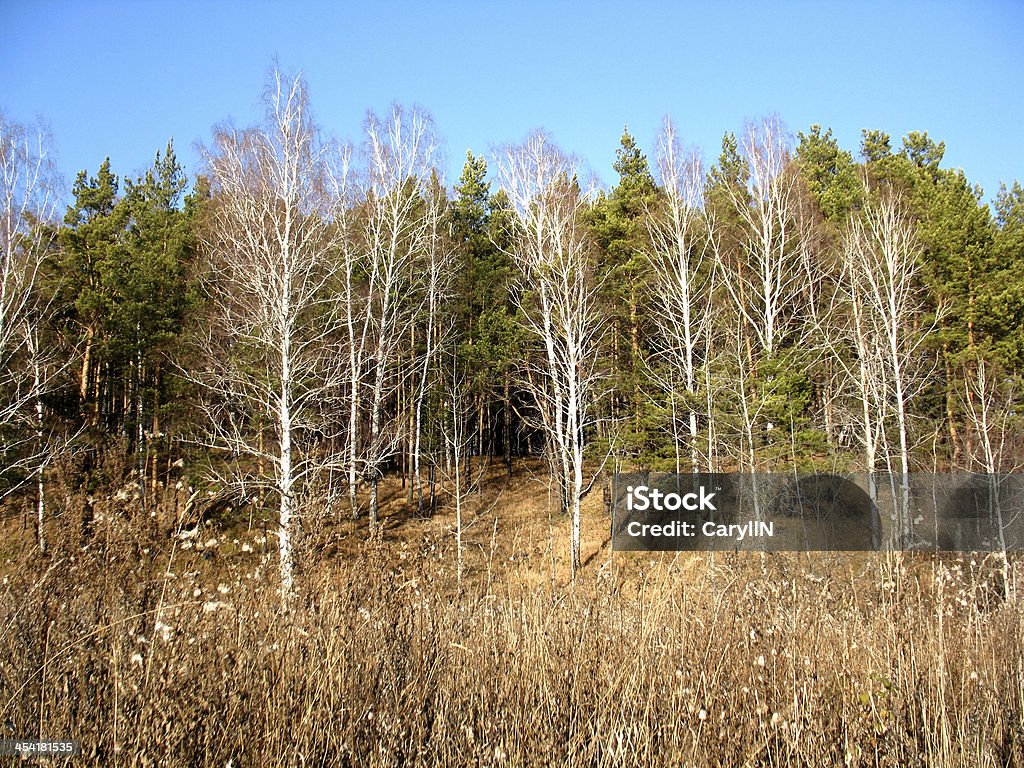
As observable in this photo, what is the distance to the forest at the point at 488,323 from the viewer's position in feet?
Answer: 42.4

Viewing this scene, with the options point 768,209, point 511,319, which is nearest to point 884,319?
point 768,209

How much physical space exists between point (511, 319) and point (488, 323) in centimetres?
218

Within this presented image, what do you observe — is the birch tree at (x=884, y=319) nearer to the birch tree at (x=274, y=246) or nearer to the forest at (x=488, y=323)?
the forest at (x=488, y=323)

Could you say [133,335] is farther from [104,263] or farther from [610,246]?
[610,246]

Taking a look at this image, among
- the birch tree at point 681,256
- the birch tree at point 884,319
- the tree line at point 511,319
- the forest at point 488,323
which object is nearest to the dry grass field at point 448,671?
the forest at point 488,323

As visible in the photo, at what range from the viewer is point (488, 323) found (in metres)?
20.3

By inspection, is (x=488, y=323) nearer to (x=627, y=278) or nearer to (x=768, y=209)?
(x=627, y=278)

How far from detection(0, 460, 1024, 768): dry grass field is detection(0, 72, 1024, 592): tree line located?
7694mm

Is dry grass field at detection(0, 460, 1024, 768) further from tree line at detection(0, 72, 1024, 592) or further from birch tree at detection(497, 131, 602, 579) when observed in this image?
birch tree at detection(497, 131, 602, 579)

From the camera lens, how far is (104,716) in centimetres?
288

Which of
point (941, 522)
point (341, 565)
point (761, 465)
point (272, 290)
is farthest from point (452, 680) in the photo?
point (941, 522)

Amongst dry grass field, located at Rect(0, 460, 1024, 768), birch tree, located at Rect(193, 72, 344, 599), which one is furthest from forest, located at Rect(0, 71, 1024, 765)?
dry grass field, located at Rect(0, 460, 1024, 768)

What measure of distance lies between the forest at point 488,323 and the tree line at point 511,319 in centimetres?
10

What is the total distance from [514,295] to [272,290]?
7.63 metres
